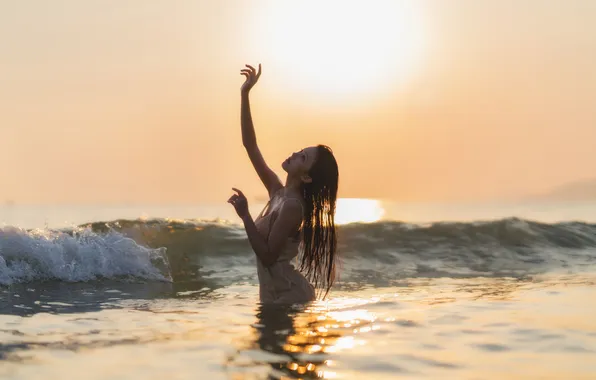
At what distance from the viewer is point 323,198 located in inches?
303

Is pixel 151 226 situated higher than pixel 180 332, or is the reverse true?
pixel 151 226

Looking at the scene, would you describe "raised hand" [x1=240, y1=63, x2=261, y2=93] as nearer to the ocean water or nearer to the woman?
the woman

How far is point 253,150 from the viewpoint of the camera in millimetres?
8289

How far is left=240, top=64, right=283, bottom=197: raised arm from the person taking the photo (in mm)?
8109

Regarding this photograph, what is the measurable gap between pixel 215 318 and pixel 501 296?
12.9 feet

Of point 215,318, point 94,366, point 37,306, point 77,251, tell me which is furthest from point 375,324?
point 77,251

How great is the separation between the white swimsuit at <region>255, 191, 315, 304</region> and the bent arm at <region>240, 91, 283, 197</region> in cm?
A: 22

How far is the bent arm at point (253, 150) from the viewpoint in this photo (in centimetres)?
813

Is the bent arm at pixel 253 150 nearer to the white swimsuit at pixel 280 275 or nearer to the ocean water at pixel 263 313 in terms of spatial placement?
the white swimsuit at pixel 280 275

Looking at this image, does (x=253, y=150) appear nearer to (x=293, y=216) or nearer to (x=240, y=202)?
(x=293, y=216)

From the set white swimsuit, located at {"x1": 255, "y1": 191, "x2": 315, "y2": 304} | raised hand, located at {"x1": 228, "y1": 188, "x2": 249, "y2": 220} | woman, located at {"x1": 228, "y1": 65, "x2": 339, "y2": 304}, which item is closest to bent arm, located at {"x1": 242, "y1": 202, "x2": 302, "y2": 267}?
woman, located at {"x1": 228, "y1": 65, "x2": 339, "y2": 304}

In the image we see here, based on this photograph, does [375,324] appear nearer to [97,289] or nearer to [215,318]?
[215,318]

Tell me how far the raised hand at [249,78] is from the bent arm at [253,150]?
5cm

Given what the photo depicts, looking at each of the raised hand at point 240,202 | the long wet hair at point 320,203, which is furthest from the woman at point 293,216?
the raised hand at point 240,202
